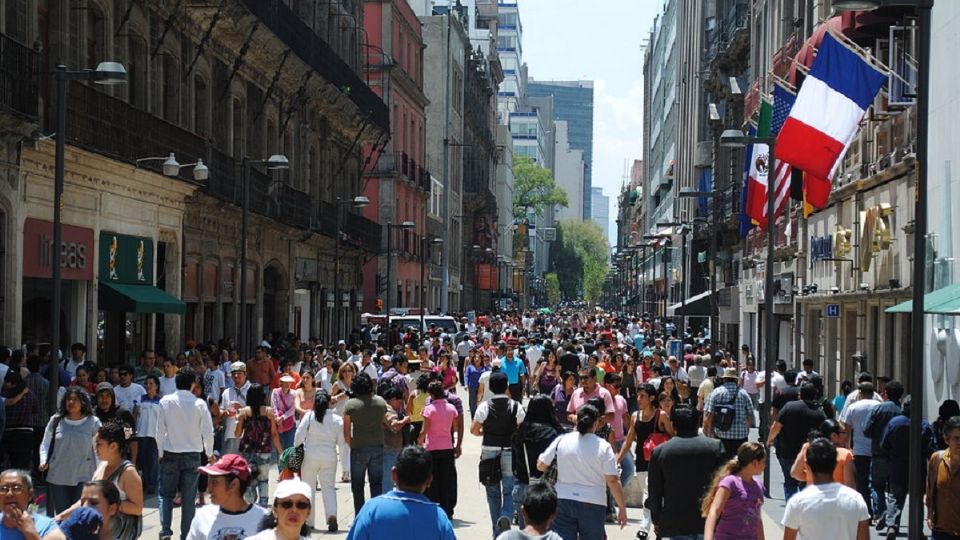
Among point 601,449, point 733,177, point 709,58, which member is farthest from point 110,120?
point 709,58

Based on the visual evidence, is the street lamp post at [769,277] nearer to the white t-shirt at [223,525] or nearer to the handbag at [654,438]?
the handbag at [654,438]

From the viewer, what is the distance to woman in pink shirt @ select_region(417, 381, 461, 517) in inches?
564

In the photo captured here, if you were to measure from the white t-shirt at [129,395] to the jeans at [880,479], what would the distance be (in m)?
7.81

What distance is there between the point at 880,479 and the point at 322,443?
17.9 feet

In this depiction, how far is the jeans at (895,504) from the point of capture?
13.9 meters

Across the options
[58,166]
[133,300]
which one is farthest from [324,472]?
[133,300]

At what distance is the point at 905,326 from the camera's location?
24.2 metres

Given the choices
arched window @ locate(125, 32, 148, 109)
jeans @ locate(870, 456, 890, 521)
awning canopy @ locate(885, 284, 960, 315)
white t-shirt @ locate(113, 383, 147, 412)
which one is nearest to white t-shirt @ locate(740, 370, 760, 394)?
awning canopy @ locate(885, 284, 960, 315)

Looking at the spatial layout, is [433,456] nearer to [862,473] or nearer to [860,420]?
[860,420]

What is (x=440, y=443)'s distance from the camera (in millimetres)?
14352

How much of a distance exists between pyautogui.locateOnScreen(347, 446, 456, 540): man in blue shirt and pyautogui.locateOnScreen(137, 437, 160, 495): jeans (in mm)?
8691

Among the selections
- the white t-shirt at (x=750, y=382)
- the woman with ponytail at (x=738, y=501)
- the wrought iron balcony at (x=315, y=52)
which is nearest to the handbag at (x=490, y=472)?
the woman with ponytail at (x=738, y=501)

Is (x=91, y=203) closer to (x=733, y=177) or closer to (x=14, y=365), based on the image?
(x=14, y=365)

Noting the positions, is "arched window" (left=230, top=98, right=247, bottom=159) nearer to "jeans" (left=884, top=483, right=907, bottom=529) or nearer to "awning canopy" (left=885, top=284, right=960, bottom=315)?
"awning canopy" (left=885, top=284, right=960, bottom=315)
